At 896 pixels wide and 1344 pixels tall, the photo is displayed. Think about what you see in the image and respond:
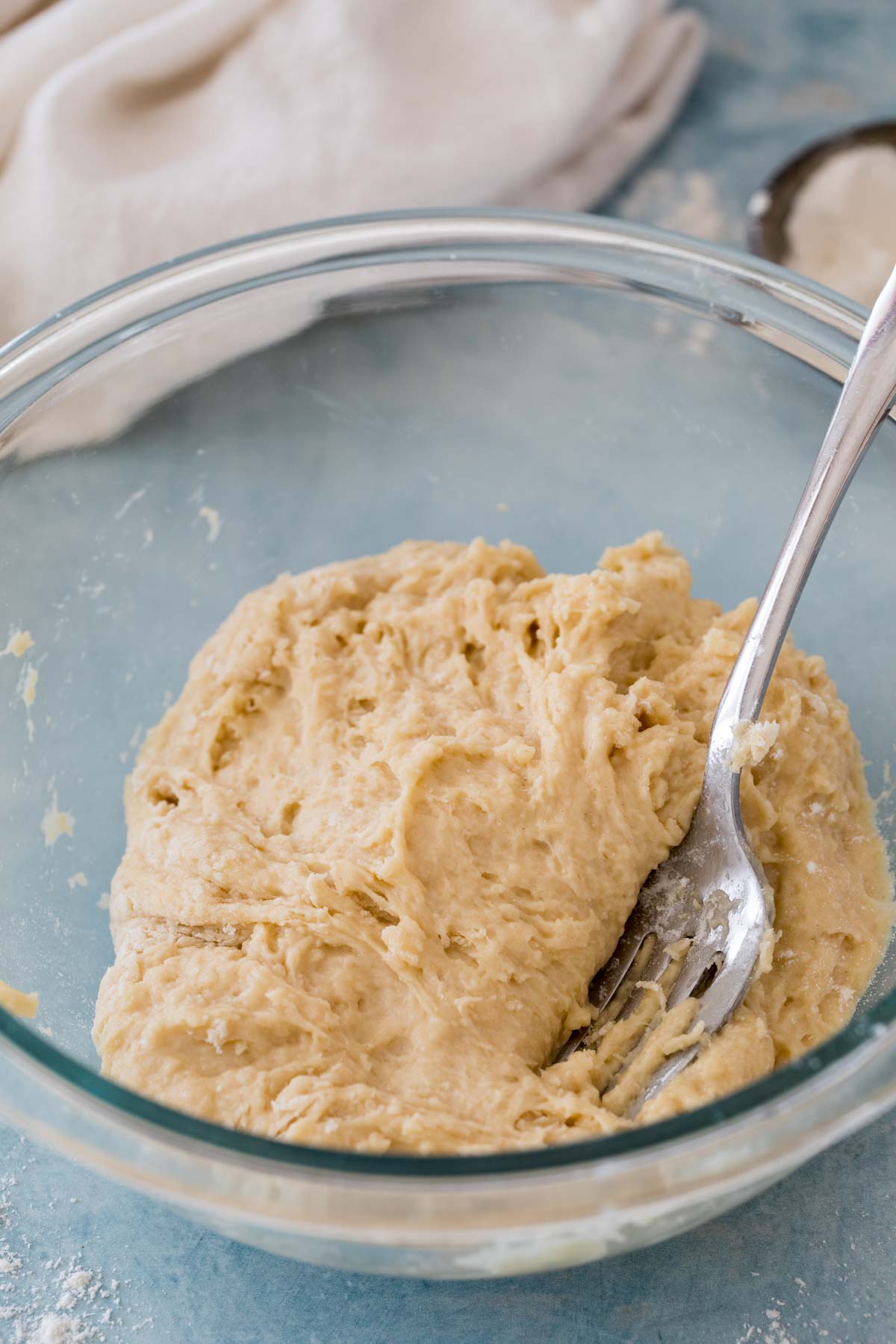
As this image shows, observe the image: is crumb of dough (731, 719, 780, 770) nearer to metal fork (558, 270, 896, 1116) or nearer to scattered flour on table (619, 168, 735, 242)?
metal fork (558, 270, 896, 1116)

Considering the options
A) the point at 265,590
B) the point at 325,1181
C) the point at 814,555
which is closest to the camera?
the point at 325,1181

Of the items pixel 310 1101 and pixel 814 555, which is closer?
pixel 310 1101

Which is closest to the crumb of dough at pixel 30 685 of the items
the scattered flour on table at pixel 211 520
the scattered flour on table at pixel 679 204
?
the scattered flour on table at pixel 211 520

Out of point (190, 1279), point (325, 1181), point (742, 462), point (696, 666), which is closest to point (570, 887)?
point (696, 666)

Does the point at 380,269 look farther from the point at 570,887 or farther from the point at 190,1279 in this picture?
the point at 190,1279

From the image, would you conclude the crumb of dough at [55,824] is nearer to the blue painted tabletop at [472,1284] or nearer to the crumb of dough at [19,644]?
the crumb of dough at [19,644]

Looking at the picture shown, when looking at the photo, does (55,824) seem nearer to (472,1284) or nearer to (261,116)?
(472,1284)

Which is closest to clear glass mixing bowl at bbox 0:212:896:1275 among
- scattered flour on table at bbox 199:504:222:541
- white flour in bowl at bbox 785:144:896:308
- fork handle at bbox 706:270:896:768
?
scattered flour on table at bbox 199:504:222:541
